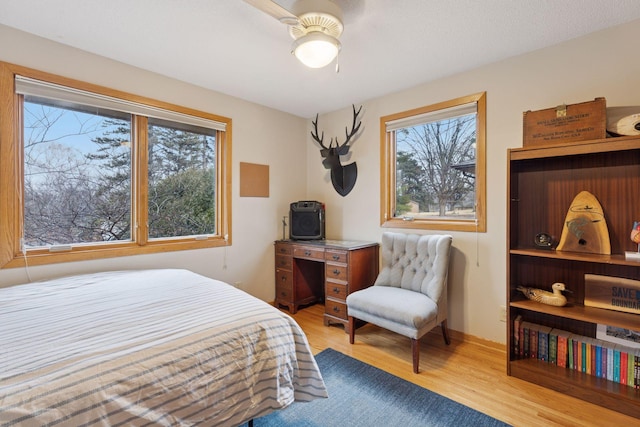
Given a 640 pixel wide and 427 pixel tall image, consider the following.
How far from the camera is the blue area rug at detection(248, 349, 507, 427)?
5.29ft

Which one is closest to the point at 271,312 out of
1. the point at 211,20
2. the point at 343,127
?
the point at 211,20

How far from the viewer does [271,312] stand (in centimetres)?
143

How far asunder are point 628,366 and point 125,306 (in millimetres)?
2895

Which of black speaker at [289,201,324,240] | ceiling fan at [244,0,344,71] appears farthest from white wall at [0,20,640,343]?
ceiling fan at [244,0,344,71]

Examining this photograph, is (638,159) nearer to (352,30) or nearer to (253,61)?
(352,30)

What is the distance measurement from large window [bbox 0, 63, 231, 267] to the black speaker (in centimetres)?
80

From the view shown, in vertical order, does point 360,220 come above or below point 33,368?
above

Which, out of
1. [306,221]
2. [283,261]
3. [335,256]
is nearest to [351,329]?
[335,256]

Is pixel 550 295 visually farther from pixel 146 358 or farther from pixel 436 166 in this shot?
pixel 146 358

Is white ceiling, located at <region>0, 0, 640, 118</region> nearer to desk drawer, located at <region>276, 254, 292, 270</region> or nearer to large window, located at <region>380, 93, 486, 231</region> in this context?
large window, located at <region>380, 93, 486, 231</region>

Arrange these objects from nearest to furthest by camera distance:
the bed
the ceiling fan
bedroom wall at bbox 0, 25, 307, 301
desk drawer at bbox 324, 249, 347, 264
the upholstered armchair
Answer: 1. the bed
2. the ceiling fan
3. bedroom wall at bbox 0, 25, 307, 301
4. the upholstered armchair
5. desk drawer at bbox 324, 249, 347, 264

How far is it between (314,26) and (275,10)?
30 centimetres

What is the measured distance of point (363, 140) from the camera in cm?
324

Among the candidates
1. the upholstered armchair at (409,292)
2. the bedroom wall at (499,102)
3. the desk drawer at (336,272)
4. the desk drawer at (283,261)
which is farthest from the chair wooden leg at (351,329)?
the desk drawer at (283,261)
